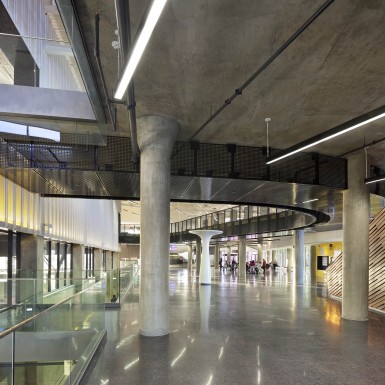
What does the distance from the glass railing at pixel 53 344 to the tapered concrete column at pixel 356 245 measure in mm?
6587

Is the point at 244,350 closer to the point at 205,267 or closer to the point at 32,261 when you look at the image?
the point at 32,261

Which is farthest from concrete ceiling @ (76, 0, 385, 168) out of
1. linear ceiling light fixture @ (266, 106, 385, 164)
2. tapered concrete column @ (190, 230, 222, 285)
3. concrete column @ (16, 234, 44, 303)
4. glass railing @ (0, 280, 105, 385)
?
tapered concrete column @ (190, 230, 222, 285)

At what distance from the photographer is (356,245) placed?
33.3ft

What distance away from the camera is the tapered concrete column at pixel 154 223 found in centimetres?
793

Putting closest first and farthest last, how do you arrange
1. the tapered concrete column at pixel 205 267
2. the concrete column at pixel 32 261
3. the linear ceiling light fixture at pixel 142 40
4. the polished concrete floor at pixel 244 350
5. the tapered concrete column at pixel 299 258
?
the linear ceiling light fixture at pixel 142 40 → the polished concrete floor at pixel 244 350 → the concrete column at pixel 32 261 → the tapered concrete column at pixel 205 267 → the tapered concrete column at pixel 299 258

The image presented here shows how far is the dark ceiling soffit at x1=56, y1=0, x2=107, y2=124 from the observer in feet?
14.1

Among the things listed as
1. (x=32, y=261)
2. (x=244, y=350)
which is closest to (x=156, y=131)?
(x=244, y=350)

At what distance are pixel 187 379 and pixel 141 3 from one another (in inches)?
193

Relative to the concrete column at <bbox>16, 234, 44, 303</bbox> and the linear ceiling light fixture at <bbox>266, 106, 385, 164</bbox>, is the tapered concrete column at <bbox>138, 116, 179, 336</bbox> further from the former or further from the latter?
the concrete column at <bbox>16, 234, 44, 303</bbox>

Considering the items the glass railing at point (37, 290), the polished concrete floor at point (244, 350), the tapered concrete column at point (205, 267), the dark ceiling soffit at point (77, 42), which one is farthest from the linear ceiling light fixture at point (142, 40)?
the tapered concrete column at point (205, 267)

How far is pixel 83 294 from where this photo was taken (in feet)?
20.0

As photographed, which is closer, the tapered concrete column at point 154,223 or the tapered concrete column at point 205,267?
the tapered concrete column at point 154,223

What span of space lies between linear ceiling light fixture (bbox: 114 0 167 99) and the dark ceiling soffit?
880 millimetres

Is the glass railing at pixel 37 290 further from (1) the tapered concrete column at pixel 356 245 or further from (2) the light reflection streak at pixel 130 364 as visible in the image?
(1) the tapered concrete column at pixel 356 245
